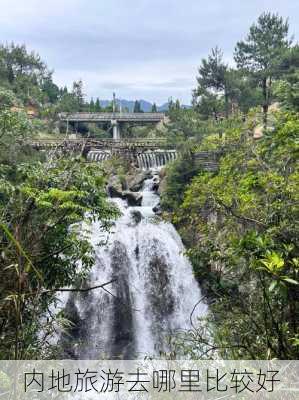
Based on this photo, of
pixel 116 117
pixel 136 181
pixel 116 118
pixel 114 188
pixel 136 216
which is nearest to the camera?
pixel 136 216

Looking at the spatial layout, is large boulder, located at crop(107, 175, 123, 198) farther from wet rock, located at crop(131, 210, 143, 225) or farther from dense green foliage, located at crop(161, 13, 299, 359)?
wet rock, located at crop(131, 210, 143, 225)

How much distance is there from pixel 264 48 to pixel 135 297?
1580 centimetres

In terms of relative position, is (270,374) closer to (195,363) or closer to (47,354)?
(195,363)

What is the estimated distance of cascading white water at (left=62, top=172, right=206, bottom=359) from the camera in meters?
9.27

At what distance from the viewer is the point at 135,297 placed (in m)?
10.2

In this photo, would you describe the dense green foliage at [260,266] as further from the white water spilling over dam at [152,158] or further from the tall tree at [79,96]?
the tall tree at [79,96]

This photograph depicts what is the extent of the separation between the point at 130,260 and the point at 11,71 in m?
22.1

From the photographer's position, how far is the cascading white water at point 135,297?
927 cm

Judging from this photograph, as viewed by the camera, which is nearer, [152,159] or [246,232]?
[246,232]

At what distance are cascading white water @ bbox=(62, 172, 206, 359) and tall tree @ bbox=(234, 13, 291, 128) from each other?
12.0 metres

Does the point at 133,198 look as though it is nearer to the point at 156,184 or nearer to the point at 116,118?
the point at 156,184

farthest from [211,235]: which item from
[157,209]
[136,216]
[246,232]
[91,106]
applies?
[91,106]

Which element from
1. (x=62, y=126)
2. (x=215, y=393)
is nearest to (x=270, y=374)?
(x=215, y=393)

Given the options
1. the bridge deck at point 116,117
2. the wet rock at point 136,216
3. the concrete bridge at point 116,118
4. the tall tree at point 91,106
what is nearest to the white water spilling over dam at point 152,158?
the wet rock at point 136,216
